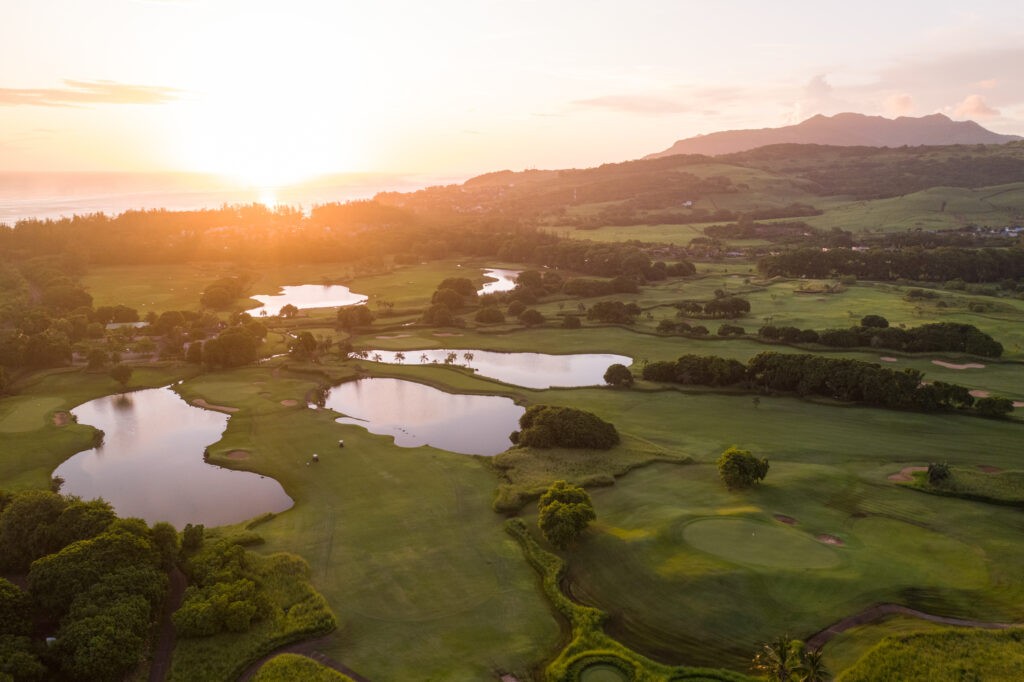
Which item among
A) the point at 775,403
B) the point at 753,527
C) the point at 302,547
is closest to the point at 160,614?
the point at 302,547

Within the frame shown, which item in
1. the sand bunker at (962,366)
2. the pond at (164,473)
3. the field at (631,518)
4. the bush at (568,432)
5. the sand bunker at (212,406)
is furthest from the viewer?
the sand bunker at (962,366)

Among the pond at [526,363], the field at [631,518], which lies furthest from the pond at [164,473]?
the pond at [526,363]

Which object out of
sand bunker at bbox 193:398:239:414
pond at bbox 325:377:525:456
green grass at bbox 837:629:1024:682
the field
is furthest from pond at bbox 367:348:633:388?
green grass at bbox 837:629:1024:682

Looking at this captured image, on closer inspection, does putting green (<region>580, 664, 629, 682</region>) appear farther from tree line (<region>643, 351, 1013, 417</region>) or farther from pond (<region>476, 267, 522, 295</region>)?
pond (<region>476, 267, 522, 295</region>)

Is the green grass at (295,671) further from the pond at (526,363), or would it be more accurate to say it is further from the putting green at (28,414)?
the pond at (526,363)

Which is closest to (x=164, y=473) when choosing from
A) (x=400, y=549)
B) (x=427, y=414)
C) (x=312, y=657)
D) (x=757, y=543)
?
(x=427, y=414)

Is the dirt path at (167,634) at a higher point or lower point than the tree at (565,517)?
lower

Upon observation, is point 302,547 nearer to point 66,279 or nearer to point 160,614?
point 160,614

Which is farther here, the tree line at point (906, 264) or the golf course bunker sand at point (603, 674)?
the tree line at point (906, 264)
